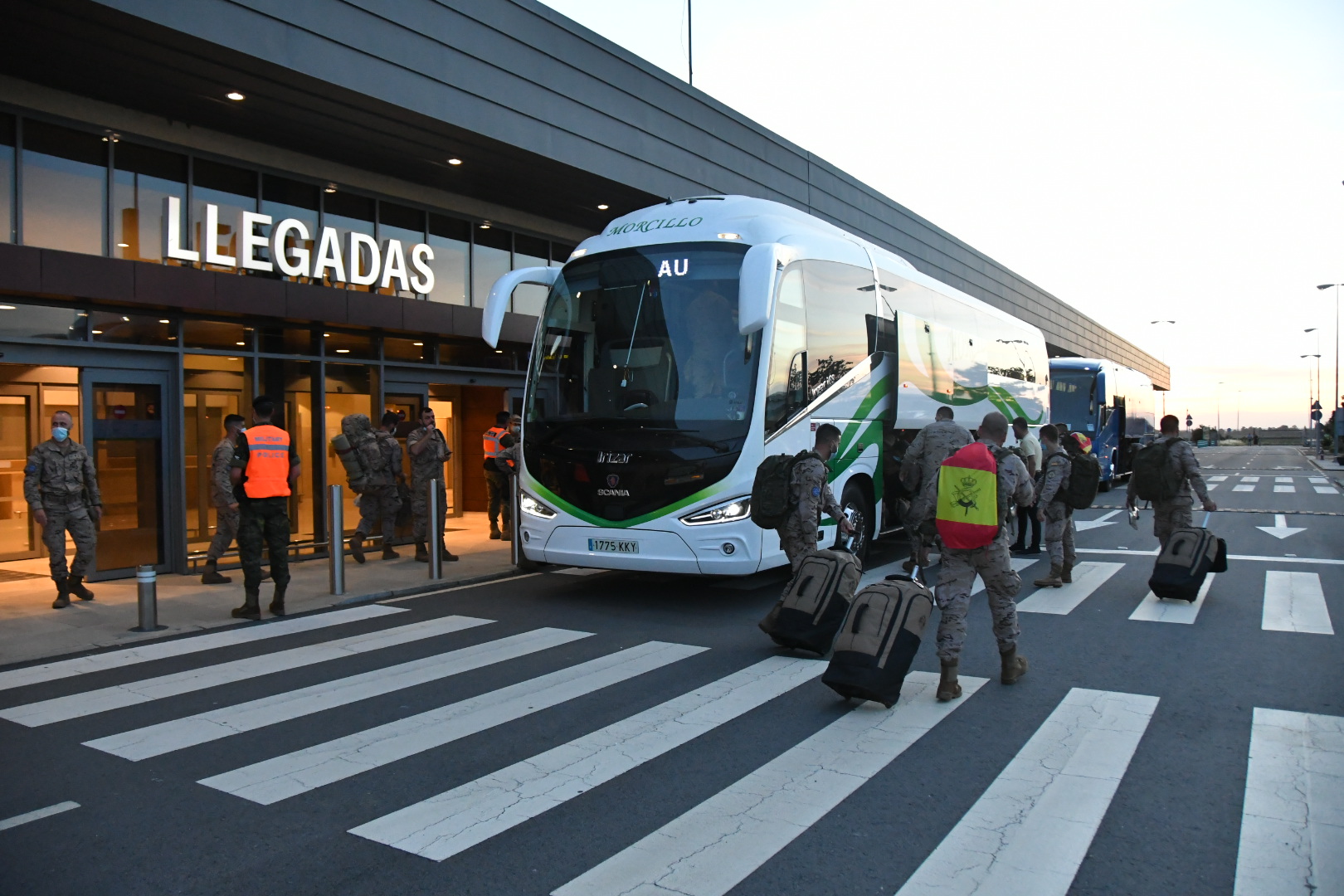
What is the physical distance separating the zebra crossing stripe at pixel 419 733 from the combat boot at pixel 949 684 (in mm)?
2045

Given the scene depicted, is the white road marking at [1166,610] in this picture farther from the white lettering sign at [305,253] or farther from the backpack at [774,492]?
the white lettering sign at [305,253]

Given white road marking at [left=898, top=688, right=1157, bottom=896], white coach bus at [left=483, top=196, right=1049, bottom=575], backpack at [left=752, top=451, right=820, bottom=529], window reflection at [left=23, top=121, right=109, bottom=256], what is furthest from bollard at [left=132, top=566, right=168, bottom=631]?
white road marking at [left=898, top=688, right=1157, bottom=896]

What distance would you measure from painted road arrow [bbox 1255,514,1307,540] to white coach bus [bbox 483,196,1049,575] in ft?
28.6

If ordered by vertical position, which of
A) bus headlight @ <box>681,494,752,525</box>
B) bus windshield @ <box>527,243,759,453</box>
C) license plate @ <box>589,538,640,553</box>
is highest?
bus windshield @ <box>527,243,759,453</box>

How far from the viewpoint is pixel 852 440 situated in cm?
1051

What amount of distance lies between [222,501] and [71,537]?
1.49 meters

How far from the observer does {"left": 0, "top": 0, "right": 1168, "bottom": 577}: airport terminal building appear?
10016mm

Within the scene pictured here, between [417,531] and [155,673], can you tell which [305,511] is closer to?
[417,531]

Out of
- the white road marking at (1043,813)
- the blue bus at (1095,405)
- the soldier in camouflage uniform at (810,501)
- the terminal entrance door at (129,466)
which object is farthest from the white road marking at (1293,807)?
the blue bus at (1095,405)

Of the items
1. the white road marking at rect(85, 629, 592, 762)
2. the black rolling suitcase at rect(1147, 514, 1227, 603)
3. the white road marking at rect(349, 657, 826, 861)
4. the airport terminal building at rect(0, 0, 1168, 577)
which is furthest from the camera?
the airport terminal building at rect(0, 0, 1168, 577)

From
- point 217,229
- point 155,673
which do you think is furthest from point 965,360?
point 155,673

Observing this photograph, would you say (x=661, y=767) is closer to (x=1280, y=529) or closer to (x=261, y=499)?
(x=261, y=499)

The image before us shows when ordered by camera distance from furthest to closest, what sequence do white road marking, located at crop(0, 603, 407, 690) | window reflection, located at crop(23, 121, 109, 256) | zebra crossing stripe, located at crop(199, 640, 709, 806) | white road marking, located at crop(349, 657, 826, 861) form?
window reflection, located at crop(23, 121, 109, 256), white road marking, located at crop(0, 603, 407, 690), zebra crossing stripe, located at crop(199, 640, 709, 806), white road marking, located at crop(349, 657, 826, 861)

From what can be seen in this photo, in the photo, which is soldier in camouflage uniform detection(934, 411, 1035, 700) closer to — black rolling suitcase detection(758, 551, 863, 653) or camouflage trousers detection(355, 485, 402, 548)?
black rolling suitcase detection(758, 551, 863, 653)
